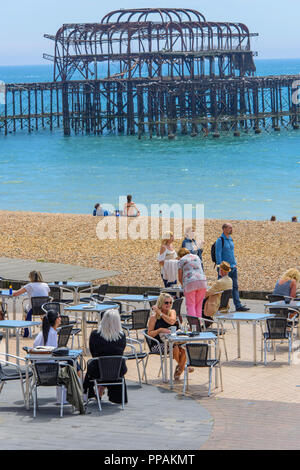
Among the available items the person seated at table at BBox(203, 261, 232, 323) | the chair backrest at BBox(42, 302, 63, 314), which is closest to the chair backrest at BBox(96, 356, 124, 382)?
the chair backrest at BBox(42, 302, 63, 314)

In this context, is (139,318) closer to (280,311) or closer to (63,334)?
(63,334)

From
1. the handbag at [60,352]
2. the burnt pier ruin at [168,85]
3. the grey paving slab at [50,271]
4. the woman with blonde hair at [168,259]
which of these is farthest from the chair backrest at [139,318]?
the burnt pier ruin at [168,85]

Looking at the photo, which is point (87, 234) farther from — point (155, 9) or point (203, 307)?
point (155, 9)

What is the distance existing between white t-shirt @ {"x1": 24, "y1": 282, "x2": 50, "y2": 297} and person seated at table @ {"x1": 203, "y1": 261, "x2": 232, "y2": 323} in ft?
7.37

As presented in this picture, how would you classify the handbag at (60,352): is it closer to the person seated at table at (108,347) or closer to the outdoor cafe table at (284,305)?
the person seated at table at (108,347)

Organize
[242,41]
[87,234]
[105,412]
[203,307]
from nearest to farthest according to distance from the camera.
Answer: [105,412] < [203,307] < [87,234] < [242,41]

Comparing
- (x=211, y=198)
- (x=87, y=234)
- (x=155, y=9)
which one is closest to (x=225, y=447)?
(x=87, y=234)

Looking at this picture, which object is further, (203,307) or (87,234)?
(87,234)

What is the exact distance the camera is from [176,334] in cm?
994

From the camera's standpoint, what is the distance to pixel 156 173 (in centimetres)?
5369

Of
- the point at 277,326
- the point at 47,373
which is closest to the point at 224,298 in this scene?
the point at 277,326

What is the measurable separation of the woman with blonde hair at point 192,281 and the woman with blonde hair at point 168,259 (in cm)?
150

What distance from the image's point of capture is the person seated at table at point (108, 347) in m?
8.97

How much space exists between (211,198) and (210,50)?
122ft
